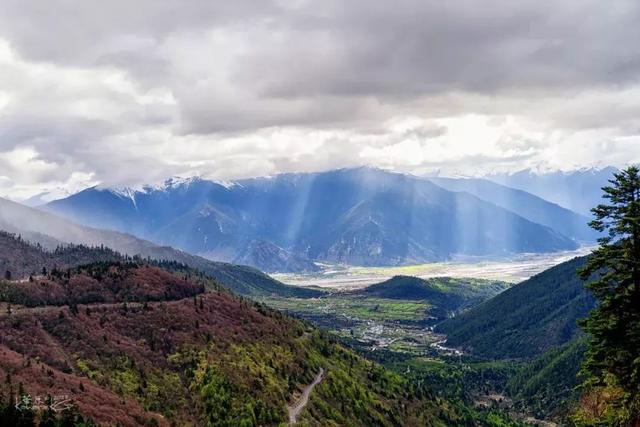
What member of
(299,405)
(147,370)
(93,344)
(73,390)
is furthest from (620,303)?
(93,344)

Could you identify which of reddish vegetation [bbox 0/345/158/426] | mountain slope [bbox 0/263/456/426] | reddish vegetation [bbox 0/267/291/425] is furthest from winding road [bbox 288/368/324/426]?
reddish vegetation [bbox 0/345/158/426]

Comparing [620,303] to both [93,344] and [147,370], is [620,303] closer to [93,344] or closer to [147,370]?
[147,370]

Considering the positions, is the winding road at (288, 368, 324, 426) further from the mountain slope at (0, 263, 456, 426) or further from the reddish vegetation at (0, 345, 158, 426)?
the reddish vegetation at (0, 345, 158, 426)

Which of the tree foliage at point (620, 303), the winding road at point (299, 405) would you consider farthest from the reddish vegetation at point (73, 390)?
the tree foliage at point (620, 303)

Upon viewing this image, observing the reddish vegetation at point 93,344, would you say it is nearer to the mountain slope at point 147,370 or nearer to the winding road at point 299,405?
the mountain slope at point 147,370

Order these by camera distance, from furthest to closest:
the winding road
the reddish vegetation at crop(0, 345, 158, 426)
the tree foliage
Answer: the winding road → the reddish vegetation at crop(0, 345, 158, 426) → the tree foliage

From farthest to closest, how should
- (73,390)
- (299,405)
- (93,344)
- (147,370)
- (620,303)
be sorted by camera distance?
(299,405) → (93,344) → (147,370) → (73,390) → (620,303)

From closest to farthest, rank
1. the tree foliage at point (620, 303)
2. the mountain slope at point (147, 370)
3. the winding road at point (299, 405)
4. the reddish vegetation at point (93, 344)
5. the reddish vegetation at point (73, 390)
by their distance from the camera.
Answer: the tree foliage at point (620, 303), the reddish vegetation at point (73, 390), the reddish vegetation at point (93, 344), the mountain slope at point (147, 370), the winding road at point (299, 405)

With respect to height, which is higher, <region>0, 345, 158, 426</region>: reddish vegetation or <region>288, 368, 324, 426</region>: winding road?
<region>0, 345, 158, 426</region>: reddish vegetation

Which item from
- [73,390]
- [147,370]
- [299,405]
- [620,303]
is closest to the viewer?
[620,303]

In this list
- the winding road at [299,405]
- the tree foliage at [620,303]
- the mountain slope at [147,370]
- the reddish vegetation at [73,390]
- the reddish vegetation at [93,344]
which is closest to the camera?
the tree foliage at [620,303]

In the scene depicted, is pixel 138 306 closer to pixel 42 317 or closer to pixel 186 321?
pixel 186 321

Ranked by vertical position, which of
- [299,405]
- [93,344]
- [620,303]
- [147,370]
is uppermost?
[620,303]
